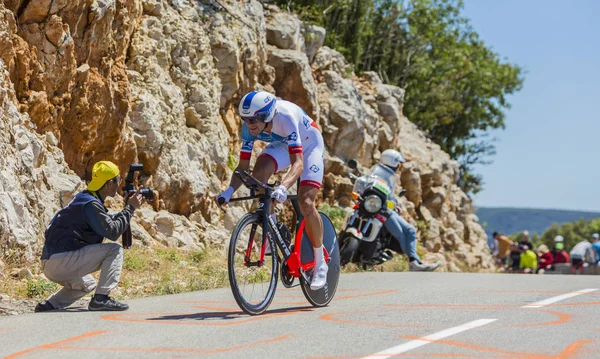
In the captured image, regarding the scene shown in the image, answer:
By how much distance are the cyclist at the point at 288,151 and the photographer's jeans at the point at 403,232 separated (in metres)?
7.58

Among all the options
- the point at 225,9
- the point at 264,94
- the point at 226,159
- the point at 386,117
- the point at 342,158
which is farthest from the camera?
the point at 386,117

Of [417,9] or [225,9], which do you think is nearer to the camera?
[225,9]

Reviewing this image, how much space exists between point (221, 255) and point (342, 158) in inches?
428

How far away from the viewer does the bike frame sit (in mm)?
8148

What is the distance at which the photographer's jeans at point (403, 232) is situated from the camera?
1644 centimetres

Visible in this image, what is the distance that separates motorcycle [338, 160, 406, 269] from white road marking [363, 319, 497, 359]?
8.31 meters

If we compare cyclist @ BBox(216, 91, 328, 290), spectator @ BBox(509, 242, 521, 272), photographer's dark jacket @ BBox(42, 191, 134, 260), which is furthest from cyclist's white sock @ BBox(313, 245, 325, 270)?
spectator @ BBox(509, 242, 521, 272)

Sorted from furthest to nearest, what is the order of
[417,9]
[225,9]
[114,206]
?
[417,9]
[225,9]
[114,206]

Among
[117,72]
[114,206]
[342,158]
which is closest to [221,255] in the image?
[114,206]

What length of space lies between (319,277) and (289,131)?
1550 mm

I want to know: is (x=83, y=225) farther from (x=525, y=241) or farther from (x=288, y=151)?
(x=525, y=241)

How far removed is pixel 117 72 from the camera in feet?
50.6

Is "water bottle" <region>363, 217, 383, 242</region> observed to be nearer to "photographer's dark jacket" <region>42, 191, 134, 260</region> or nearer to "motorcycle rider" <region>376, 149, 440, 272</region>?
"motorcycle rider" <region>376, 149, 440, 272</region>

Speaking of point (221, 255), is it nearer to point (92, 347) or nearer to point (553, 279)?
point (553, 279)
